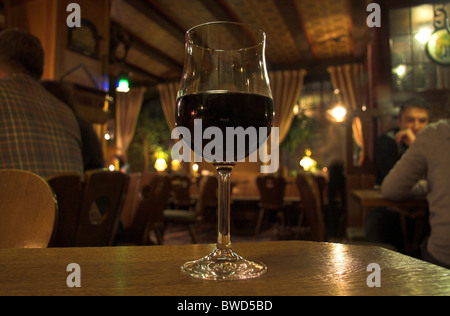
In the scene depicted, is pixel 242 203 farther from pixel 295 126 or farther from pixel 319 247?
pixel 319 247

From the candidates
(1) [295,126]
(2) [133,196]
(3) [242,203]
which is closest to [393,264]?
(2) [133,196]

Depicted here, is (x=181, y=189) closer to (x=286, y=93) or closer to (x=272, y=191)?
(x=272, y=191)

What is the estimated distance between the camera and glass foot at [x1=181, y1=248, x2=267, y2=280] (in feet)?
1.19

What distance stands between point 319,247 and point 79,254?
0.34m

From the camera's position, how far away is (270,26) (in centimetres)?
655

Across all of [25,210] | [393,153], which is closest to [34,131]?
[25,210]

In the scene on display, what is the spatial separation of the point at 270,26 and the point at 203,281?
6763mm

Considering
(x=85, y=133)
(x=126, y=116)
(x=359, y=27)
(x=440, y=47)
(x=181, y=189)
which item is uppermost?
(x=359, y=27)

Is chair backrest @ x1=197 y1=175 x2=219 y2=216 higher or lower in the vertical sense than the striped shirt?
lower

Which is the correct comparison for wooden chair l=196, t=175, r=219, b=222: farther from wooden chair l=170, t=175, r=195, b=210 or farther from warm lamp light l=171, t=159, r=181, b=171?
warm lamp light l=171, t=159, r=181, b=171

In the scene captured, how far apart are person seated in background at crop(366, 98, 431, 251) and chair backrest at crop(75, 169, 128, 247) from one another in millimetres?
1931

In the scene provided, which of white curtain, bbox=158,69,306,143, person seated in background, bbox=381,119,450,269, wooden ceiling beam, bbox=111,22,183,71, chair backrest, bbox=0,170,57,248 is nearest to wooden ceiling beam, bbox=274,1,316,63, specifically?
white curtain, bbox=158,69,306,143
